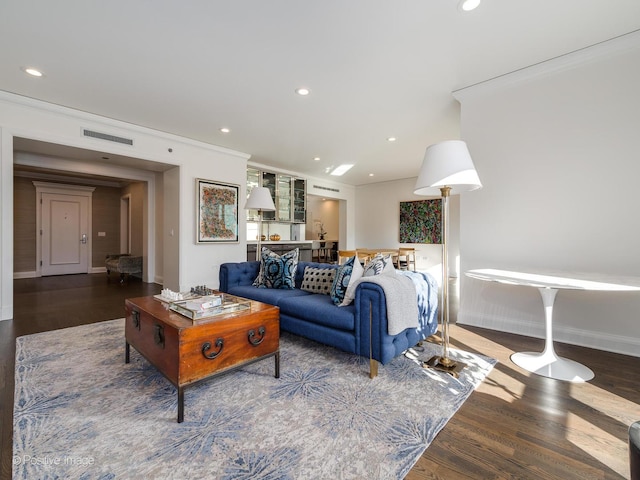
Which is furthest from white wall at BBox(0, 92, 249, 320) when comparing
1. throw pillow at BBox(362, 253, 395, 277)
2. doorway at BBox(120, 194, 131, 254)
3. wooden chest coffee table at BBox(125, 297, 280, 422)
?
throw pillow at BBox(362, 253, 395, 277)

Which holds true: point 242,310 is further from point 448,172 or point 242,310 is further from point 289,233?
point 289,233

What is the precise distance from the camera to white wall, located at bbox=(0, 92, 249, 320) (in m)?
3.50

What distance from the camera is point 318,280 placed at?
10.5 ft

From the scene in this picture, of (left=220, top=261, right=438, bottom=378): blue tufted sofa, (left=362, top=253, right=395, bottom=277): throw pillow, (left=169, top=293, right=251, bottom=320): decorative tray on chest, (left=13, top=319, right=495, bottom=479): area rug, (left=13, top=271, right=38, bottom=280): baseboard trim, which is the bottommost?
(left=13, top=319, right=495, bottom=479): area rug

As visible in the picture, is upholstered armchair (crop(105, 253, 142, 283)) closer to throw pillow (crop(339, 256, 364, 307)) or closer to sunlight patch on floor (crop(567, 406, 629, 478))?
throw pillow (crop(339, 256, 364, 307))

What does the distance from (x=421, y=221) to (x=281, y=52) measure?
237 inches

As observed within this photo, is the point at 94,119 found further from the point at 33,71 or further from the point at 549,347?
the point at 549,347

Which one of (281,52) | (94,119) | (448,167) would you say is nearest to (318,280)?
(448,167)

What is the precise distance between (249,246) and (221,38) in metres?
4.30

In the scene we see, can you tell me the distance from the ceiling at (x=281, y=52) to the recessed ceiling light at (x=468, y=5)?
0.04 metres

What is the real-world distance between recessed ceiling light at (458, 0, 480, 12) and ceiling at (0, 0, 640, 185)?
44mm

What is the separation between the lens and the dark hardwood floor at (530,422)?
134 centimetres

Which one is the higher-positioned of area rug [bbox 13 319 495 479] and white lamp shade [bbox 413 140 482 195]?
white lamp shade [bbox 413 140 482 195]

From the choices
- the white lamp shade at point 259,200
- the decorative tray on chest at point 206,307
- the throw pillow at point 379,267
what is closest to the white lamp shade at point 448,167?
the throw pillow at point 379,267
